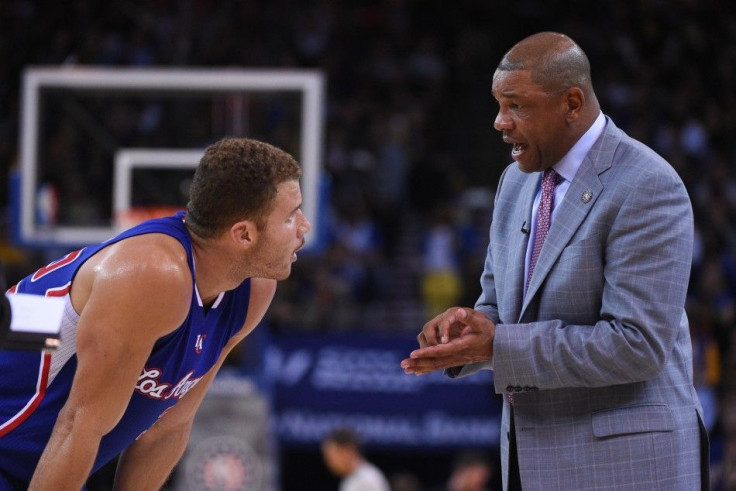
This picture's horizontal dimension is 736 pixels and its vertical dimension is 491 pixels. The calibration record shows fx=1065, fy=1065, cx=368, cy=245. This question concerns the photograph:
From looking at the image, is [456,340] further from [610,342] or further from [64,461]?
[64,461]

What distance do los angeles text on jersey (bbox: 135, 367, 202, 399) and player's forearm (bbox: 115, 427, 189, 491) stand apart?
0.27 metres

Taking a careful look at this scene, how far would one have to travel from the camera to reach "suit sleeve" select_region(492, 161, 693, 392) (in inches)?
113

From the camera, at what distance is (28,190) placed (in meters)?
9.32

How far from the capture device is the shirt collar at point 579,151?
3139mm

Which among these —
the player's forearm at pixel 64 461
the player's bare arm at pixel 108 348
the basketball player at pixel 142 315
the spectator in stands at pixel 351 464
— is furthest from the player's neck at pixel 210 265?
the spectator in stands at pixel 351 464

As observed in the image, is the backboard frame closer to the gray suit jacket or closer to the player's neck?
the player's neck

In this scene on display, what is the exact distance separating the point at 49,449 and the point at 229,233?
0.78m

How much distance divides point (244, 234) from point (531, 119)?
90 centimetres

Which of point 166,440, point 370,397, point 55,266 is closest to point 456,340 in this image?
point 166,440

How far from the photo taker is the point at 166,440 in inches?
138

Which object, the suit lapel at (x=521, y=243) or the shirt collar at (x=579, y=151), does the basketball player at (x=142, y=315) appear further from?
the shirt collar at (x=579, y=151)

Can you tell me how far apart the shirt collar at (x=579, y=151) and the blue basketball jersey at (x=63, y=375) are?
113 cm

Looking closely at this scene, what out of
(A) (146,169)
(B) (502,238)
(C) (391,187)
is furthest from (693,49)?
(B) (502,238)

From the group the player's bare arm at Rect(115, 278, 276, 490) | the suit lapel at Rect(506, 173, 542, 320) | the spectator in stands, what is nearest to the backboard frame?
the spectator in stands
